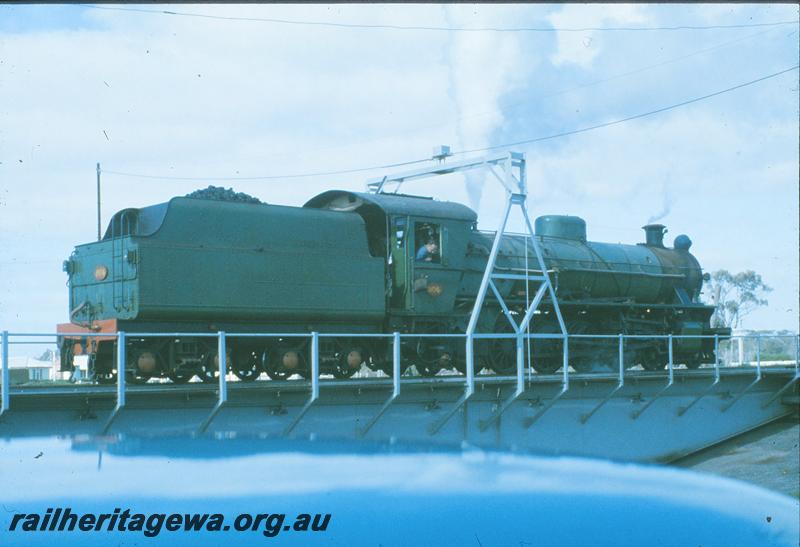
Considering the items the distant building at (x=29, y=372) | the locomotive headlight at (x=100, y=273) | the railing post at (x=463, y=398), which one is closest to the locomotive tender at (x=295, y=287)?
the locomotive headlight at (x=100, y=273)

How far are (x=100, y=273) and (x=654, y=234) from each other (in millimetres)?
18535

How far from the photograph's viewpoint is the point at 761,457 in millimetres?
22516

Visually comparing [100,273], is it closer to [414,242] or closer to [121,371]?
[121,371]

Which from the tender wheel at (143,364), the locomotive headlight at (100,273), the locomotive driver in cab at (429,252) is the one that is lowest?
the tender wheel at (143,364)

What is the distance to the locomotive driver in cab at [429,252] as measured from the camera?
18422 millimetres

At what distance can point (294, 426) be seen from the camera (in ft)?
44.7

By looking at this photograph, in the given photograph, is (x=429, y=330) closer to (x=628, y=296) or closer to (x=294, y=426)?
(x=294, y=426)

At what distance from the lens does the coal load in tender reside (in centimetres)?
1622

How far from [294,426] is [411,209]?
21.2ft

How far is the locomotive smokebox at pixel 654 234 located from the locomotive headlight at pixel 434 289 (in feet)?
38.7

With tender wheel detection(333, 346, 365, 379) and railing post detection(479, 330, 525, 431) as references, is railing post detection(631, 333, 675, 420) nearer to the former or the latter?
railing post detection(479, 330, 525, 431)

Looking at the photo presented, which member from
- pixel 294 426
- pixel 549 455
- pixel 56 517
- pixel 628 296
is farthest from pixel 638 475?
pixel 628 296

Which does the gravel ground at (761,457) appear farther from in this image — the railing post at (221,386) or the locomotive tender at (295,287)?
the railing post at (221,386)

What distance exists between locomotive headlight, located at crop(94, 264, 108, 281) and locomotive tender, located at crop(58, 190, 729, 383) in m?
0.02
